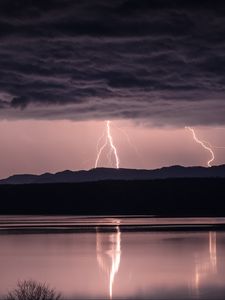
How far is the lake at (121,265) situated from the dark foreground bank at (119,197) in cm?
7667

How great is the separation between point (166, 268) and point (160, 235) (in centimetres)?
2487

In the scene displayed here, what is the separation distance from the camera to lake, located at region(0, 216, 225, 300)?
2848 cm

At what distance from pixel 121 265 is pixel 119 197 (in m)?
111

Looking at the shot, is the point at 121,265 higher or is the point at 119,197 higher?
the point at 119,197

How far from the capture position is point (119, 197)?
492 ft

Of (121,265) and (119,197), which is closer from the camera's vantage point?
(121,265)

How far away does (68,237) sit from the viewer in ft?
198

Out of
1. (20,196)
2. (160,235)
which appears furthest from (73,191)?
(160,235)

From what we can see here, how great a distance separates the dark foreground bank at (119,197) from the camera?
455 feet

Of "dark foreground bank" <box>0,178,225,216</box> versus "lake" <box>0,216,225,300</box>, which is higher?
"dark foreground bank" <box>0,178,225,216</box>

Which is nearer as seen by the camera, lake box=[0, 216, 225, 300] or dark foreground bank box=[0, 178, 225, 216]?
lake box=[0, 216, 225, 300]

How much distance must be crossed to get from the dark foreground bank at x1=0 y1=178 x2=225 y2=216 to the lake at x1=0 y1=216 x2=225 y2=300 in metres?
76.7

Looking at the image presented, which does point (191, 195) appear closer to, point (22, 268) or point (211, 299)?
point (22, 268)

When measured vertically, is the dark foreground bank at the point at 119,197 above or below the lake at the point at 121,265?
above
